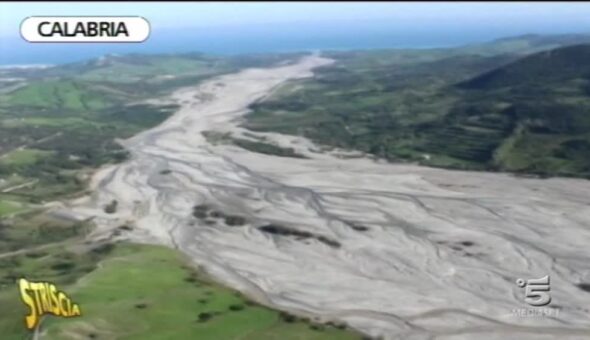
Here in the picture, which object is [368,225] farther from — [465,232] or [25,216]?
[25,216]

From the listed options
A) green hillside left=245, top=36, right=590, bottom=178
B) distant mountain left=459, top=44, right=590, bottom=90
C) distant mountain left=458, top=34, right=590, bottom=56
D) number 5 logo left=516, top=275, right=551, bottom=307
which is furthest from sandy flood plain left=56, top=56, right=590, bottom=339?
distant mountain left=458, top=34, right=590, bottom=56

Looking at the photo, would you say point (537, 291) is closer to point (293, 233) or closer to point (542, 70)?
point (293, 233)

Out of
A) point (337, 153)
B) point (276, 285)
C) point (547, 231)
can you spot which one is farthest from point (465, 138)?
point (276, 285)

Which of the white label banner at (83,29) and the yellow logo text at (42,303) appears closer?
the white label banner at (83,29)

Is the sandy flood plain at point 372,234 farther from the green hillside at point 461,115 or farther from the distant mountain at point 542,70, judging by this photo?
the distant mountain at point 542,70

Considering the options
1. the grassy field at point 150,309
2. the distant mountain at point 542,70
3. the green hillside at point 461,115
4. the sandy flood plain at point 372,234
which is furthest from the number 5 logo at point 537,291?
the distant mountain at point 542,70

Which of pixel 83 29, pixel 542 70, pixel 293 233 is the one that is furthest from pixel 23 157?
pixel 542 70
